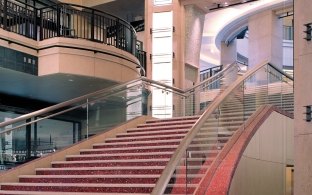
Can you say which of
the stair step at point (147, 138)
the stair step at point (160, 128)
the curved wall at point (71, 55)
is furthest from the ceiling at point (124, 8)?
the stair step at point (147, 138)

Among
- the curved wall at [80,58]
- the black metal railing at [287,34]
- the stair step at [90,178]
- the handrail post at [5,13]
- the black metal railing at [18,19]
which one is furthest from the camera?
the black metal railing at [287,34]

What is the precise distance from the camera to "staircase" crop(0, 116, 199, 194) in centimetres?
740

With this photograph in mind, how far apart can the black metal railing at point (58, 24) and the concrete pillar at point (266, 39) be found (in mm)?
7309

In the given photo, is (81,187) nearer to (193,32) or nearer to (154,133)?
(154,133)

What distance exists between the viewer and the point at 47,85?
1295 centimetres

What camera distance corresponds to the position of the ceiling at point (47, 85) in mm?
11891

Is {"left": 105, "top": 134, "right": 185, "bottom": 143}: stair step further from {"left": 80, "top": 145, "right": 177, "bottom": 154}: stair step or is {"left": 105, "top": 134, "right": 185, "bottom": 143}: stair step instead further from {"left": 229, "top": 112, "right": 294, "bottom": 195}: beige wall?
{"left": 229, "top": 112, "right": 294, "bottom": 195}: beige wall

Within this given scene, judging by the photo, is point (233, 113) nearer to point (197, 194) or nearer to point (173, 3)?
point (197, 194)

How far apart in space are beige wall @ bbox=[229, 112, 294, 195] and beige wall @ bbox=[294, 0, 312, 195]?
0.92 metres

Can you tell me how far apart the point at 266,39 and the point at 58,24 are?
1006cm

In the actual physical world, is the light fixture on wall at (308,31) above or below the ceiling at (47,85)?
above

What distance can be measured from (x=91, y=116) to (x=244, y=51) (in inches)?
883

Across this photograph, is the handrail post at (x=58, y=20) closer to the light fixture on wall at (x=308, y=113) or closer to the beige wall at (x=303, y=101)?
the beige wall at (x=303, y=101)

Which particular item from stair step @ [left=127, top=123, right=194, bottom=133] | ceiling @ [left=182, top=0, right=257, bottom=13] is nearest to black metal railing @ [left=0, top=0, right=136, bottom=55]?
ceiling @ [left=182, top=0, right=257, bottom=13]
